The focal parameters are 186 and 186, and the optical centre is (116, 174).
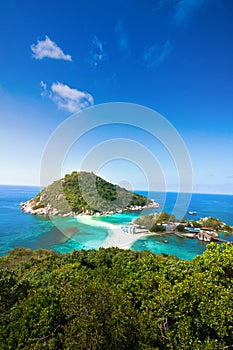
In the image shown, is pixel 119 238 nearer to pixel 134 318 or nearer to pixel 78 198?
pixel 78 198

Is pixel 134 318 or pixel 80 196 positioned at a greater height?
pixel 80 196

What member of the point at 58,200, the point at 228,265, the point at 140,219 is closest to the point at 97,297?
the point at 228,265

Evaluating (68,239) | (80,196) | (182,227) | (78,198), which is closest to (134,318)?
(68,239)

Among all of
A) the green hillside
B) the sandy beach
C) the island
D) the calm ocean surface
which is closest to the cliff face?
the green hillside

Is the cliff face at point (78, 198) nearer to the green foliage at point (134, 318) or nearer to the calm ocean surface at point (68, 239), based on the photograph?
the calm ocean surface at point (68, 239)

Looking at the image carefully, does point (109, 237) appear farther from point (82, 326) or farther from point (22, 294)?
point (82, 326)

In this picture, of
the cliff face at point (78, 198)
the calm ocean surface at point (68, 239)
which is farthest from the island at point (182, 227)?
the cliff face at point (78, 198)

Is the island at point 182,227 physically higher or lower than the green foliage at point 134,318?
lower
